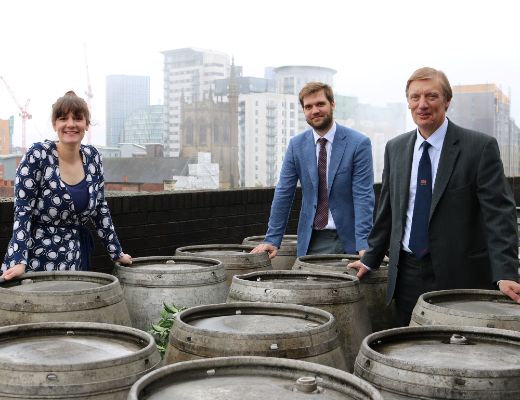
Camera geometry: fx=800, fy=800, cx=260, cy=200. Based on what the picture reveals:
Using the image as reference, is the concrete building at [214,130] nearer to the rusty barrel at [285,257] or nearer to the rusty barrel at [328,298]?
the rusty barrel at [285,257]

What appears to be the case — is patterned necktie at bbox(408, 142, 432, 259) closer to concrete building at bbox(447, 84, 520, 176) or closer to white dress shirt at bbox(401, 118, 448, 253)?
white dress shirt at bbox(401, 118, 448, 253)

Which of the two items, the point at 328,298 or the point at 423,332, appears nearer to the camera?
the point at 423,332

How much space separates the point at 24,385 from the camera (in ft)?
8.65

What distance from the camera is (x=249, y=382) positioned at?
258 cm

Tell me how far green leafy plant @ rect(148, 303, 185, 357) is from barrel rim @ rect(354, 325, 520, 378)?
1.16 metres

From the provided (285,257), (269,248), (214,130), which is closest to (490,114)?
(214,130)

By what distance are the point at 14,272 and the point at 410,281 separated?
2.26m

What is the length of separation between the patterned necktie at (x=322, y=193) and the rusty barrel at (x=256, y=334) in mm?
2366

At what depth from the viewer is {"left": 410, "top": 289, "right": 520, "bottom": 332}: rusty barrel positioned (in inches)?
141

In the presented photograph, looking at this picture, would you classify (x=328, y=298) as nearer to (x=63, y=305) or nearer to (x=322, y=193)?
(x=63, y=305)

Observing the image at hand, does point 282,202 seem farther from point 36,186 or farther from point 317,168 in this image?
point 36,186

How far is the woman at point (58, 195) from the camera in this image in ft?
15.8

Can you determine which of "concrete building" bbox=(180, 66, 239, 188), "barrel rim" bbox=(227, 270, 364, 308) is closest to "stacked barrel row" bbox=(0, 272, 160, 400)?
"barrel rim" bbox=(227, 270, 364, 308)

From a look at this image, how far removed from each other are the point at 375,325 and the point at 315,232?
4.52ft
